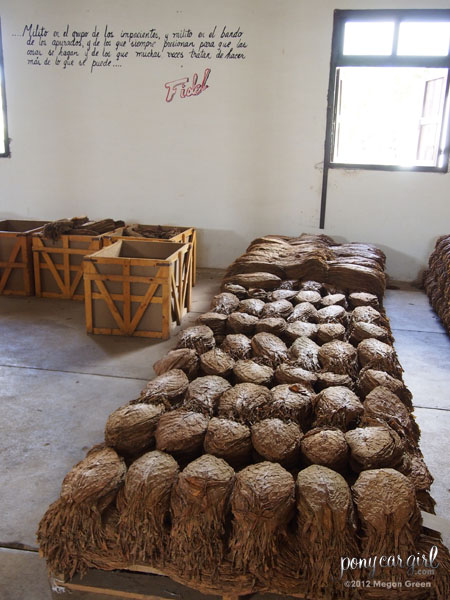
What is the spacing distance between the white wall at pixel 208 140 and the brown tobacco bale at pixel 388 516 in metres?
4.85

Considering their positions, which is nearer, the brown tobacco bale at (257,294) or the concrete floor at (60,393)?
the concrete floor at (60,393)

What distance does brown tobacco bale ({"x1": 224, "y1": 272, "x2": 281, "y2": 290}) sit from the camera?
3.87 m

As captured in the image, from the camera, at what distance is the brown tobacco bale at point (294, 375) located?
7.43 feet

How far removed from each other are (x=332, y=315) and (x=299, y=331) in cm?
38

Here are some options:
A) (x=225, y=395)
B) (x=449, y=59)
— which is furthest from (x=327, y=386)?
(x=449, y=59)

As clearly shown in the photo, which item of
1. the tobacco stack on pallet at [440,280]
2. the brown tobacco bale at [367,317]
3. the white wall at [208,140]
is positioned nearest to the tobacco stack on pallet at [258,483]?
the brown tobacco bale at [367,317]

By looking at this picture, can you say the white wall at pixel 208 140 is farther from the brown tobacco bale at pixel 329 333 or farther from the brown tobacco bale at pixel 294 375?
the brown tobacco bale at pixel 294 375

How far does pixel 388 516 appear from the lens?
1518 mm

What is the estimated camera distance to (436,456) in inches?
105

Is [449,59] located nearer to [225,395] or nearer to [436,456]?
[436,456]

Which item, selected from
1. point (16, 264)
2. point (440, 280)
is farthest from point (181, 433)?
point (440, 280)

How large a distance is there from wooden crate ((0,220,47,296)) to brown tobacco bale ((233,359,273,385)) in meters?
3.43

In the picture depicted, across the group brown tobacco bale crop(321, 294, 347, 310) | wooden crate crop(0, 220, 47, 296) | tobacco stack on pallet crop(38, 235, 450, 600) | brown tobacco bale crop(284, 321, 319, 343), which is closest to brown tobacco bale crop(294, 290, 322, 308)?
brown tobacco bale crop(321, 294, 347, 310)

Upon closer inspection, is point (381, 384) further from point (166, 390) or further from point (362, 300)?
point (362, 300)
